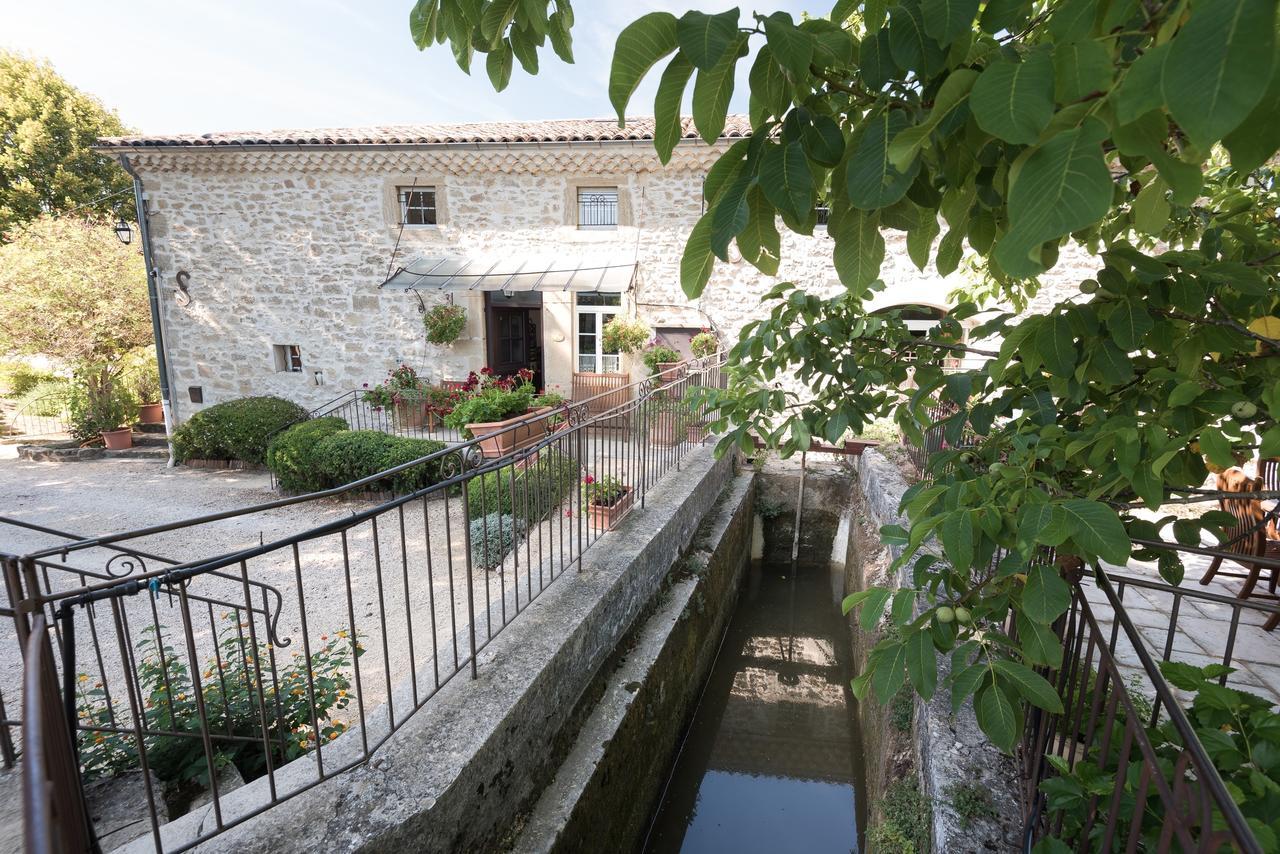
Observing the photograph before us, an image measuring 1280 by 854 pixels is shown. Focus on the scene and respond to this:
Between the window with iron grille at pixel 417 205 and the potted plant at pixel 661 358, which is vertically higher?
the window with iron grille at pixel 417 205

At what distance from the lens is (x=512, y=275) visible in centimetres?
958

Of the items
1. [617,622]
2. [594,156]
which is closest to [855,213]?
[617,622]

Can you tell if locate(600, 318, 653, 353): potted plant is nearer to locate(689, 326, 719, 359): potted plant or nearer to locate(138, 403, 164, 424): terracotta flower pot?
locate(689, 326, 719, 359): potted plant

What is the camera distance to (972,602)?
160 cm

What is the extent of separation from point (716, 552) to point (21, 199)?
21.2 meters

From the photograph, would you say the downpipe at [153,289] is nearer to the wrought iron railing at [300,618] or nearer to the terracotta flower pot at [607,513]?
the wrought iron railing at [300,618]

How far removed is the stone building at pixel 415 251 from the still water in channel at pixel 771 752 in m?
5.53

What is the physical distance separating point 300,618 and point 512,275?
7007 mm

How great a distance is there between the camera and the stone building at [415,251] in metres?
9.62

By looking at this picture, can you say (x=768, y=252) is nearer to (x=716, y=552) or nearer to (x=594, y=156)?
(x=716, y=552)

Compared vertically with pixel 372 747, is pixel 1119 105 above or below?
above

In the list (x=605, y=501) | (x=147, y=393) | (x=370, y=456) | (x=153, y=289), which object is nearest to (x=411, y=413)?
(x=370, y=456)

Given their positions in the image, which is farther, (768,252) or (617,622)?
(617,622)

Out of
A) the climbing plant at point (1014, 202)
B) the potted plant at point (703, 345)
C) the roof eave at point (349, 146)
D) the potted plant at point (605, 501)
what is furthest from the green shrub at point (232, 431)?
the climbing plant at point (1014, 202)
